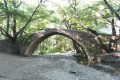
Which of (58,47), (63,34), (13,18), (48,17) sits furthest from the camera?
(58,47)

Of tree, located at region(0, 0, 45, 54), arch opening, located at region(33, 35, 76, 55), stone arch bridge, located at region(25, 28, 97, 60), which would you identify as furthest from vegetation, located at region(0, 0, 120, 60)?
arch opening, located at region(33, 35, 76, 55)

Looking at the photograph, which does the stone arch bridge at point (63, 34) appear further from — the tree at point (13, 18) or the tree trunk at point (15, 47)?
the tree at point (13, 18)

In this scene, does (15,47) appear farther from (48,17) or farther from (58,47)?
(58,47)

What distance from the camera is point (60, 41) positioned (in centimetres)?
4034

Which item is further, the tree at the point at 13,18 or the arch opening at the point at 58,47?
the arch opening at the point at 58,47

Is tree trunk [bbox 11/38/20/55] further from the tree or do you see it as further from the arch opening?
the arch opening

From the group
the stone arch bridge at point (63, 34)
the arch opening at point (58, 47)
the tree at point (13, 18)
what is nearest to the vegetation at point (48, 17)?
the tree at point (13, 18)

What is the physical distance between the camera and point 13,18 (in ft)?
84.8

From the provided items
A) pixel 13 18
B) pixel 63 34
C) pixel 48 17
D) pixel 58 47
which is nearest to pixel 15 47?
pixel 13 18

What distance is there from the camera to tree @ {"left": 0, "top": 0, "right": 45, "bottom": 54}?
2453cm

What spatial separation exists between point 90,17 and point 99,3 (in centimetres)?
229

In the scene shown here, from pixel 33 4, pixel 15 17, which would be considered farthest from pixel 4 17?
pixel 33 4

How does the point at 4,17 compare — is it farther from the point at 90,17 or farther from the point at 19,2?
the point at 90,17

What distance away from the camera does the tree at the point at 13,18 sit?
2453 cm
